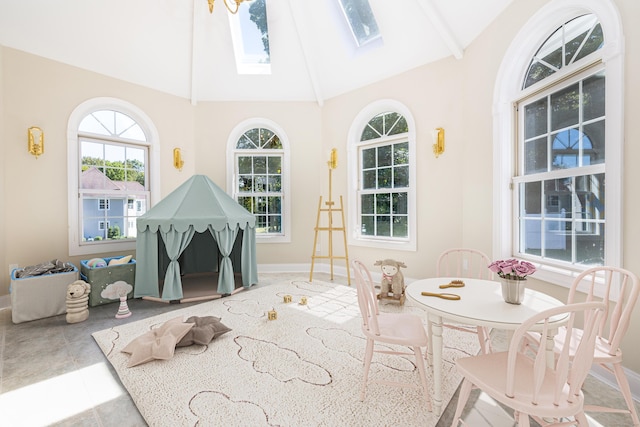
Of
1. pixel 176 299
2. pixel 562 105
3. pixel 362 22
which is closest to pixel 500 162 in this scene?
pixel 562 105

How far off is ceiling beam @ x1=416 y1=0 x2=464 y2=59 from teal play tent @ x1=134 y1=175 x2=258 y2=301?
3.43 metres

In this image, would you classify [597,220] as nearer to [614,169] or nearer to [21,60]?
[614,169]

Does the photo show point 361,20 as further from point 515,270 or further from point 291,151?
point 515,270

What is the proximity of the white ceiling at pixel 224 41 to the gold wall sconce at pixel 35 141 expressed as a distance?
3.17 ft

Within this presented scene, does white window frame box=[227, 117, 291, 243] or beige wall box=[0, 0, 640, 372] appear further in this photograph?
white window frame box=[227, 117, 291, 243]

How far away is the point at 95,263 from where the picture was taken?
140 inches

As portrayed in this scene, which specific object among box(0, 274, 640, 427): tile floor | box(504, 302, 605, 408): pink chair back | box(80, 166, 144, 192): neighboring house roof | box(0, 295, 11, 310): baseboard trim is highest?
box(80, 166, 144, 192): neighboring house roof

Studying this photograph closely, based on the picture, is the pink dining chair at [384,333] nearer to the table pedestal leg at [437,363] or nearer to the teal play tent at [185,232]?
the table pedestal leg at [437,363]

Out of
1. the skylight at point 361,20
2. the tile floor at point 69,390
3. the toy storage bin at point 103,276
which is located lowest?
the tile floor at point 69,390

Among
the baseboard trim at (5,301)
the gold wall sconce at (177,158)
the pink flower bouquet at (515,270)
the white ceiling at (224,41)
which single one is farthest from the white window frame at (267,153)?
the pink flower bouquet at (515,270)

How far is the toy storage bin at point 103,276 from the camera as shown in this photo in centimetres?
340

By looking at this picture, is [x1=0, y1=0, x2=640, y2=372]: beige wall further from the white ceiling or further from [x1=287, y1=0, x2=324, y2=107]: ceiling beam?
[x1=287, y1=0, x2=324, y2=107]: ceiling beam

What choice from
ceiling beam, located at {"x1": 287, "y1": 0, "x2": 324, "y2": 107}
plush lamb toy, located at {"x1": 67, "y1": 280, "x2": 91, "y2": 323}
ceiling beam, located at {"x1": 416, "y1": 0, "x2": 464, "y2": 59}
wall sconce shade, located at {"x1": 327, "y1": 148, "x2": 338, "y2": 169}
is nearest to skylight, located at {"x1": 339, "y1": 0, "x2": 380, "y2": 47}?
ceiling beam, located at {"x1": 287, "y1": 0, "x2": 324, "y2": 107}

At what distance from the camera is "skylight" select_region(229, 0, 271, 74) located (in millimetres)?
4648
